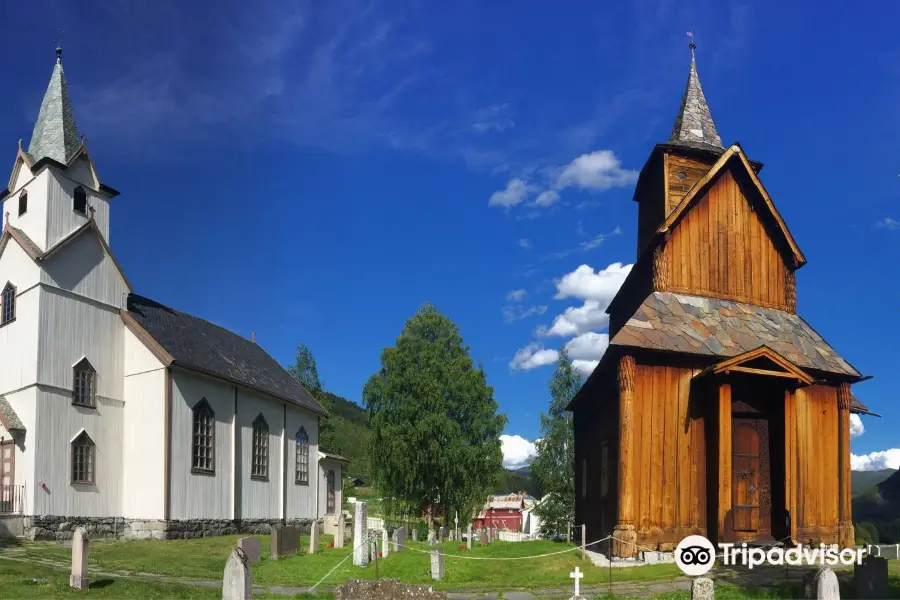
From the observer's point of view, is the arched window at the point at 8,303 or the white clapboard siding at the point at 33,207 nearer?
the arched window at the point at 8,303

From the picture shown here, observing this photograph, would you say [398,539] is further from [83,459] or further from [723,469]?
[83,459]

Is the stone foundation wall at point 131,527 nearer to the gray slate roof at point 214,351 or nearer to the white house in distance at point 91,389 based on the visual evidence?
the white house in distance at point 91,389

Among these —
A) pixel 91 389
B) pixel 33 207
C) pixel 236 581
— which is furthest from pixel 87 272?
pixel 236 581

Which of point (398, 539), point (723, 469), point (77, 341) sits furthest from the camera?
point (77, 341)

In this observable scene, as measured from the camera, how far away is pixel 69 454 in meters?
30.4

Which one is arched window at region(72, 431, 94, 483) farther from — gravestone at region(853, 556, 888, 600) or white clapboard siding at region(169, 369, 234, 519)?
gravestone at region(853, 556, 888, 600)

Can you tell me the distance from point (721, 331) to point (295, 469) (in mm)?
25977

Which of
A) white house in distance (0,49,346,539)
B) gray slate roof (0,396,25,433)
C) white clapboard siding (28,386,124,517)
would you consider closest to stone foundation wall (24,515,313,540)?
white house in distance (0,49,346,539)

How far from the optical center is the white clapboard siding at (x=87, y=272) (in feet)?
102

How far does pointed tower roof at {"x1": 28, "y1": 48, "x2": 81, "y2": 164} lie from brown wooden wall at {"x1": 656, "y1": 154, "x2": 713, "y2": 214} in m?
22.7

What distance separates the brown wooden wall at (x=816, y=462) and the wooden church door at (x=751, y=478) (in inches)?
31.5

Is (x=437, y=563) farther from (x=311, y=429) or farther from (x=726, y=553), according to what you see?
(x=311, y=429)

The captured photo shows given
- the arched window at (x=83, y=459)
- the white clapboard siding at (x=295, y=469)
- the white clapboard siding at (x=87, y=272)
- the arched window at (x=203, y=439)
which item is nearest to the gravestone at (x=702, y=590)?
the arched window at (x=83, y=459)

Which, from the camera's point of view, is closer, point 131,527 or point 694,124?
point 694,124
